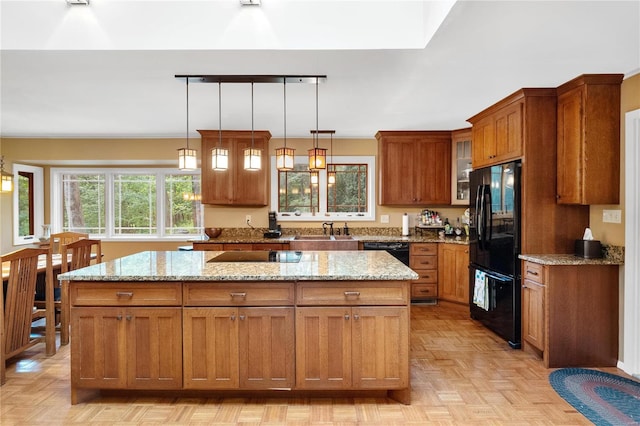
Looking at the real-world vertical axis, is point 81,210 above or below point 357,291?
above

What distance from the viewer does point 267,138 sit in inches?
201

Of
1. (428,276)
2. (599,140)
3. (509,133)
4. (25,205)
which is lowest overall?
(428,276)

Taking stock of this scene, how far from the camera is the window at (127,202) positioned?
19.5 ft

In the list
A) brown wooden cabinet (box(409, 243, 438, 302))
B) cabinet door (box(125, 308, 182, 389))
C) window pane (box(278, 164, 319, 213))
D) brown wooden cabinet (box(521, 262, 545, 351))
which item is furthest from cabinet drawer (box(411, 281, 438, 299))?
cabinet door (box(125, 308, 182, 389))

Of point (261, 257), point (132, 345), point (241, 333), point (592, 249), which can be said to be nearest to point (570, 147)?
point (592, 249)

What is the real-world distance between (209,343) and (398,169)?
12.1 feet

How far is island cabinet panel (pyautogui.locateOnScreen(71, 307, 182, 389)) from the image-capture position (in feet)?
7.29

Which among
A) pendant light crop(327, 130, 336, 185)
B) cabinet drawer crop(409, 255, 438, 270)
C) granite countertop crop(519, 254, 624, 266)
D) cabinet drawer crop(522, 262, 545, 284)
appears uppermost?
pendant light crop(327, 130, 336, 185)

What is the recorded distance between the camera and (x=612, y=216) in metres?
2.87

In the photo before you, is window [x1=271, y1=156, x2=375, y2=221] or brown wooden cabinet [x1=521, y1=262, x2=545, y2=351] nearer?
brown wooden cabinet [x1=521, y1=262, x2=545, y2=351]

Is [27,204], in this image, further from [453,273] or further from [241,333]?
[453,273]

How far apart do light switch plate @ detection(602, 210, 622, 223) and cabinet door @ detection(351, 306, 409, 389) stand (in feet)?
6.74

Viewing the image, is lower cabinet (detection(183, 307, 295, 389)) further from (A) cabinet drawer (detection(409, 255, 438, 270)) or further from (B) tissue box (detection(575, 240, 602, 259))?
(A) cabinet drawer (detection(409, 255, 438, 270))

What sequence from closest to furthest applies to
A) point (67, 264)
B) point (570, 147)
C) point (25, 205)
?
1. point (570, 147)
2. point (67, 264)
3. point (25, 205)
